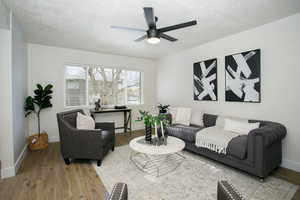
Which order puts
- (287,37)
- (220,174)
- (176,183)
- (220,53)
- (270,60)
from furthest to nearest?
(220,53) < (270,60) < (287,37) < (220,174) < (176,183)

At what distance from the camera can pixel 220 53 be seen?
139 inches

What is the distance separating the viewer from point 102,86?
479 cm

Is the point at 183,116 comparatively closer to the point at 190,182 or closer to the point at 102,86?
the point at 190,182

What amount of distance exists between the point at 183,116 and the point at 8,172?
3.38 metres

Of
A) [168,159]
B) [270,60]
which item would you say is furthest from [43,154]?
[270,60]

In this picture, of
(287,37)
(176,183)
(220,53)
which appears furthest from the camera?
(220,53)

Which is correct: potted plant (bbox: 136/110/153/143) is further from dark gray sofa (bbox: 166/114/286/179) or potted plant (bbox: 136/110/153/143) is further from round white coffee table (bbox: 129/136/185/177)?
dark gray sofa (bbox: 166/114/286/179)

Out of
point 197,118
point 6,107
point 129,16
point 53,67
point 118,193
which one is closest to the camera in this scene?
point 118,193

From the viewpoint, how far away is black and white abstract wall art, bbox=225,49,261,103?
2.90 metres

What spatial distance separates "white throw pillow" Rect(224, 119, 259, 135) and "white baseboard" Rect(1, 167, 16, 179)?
3.69m

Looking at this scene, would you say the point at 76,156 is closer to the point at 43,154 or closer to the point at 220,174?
the point at 43,154

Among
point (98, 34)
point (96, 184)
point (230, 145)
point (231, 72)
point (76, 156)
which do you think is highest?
point (98, 34)

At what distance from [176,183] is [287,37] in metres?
2.99

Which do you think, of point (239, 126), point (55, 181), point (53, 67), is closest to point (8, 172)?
point (55, 181)
